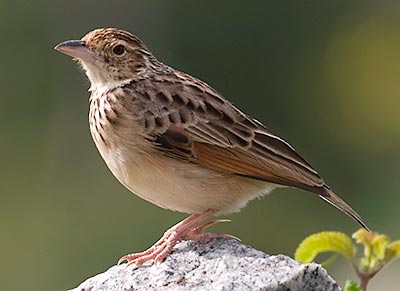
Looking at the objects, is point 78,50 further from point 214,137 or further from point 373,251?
point 373,251

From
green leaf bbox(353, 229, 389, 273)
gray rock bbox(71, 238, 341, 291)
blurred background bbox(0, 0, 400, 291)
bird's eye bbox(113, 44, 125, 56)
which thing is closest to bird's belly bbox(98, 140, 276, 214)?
gray rock bbox(71, 238, 341, 291)

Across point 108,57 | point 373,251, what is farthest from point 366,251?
point 108,57

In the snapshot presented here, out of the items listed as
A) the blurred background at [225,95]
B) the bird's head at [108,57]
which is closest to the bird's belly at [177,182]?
the bird's head at [108,57]

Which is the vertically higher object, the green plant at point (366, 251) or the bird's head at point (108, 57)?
the bird's head at point (108, 57)

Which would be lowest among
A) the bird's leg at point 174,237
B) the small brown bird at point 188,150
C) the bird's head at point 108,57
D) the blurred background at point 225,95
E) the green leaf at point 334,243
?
the blurred background at point 225,95

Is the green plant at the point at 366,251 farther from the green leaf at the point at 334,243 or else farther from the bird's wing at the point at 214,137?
the bird's wing at the point at 214,137

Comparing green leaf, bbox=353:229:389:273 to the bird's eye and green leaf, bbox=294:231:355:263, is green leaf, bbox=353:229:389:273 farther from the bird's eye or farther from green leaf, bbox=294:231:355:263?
the bird's eye
